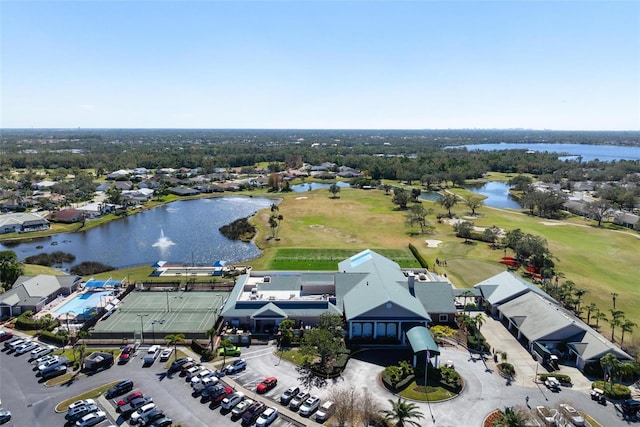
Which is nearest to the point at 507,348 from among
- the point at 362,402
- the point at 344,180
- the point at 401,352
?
the point at 401,352

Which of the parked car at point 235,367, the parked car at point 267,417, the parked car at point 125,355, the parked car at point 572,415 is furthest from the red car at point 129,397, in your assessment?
the parked car at point 572,415

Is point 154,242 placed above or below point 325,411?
below

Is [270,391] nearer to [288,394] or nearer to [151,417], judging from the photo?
[288,394]

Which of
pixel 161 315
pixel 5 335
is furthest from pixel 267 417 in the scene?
pixel 5 335

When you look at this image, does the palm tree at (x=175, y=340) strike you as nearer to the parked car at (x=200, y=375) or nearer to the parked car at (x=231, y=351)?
the parked car at (x=231, y=351)

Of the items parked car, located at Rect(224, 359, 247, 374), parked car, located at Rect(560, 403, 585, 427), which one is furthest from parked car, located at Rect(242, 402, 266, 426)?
parked car, located at Rect(560, 403, 585, 427)
